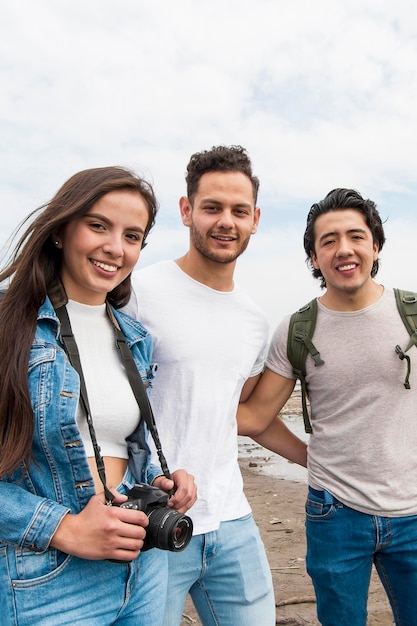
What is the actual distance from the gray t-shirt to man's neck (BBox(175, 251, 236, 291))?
0.73 m

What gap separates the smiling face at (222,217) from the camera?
3064mm

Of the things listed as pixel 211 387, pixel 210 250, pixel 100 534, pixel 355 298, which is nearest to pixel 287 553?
pixel 355 298

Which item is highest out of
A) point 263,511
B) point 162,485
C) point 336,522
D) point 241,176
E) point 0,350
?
point 241,176

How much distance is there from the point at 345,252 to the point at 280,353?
747mm

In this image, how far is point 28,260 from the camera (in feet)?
7.09

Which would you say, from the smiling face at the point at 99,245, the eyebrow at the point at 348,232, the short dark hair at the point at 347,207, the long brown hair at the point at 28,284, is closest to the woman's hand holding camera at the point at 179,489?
the long brown hair at the point at 28,284

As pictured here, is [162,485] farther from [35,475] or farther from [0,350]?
[0,350]

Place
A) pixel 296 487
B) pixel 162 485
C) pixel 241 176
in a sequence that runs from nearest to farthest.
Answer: pixel 162 485 → pixel 241 176 → pixel 296 487

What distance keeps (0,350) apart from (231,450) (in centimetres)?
146

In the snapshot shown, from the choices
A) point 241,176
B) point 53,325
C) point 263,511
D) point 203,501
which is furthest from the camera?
point 263,511

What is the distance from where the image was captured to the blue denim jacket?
71.2 inches

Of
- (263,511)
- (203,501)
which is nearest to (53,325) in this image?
(203,501)

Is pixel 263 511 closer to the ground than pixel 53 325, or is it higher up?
closer to the ground

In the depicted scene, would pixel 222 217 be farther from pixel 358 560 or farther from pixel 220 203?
pixel 358 560
